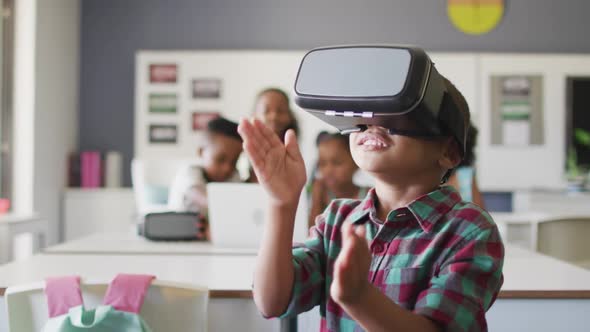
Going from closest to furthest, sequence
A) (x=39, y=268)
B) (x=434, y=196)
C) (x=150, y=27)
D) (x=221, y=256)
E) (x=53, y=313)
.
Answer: (x=434, y=196), (x=53, y=313), (x=39, y=268), (x=221, y=256), (x=150, y=27)

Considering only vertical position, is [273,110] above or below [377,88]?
above

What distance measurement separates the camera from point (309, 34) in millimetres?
5438

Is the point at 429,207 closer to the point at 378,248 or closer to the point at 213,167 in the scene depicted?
the point at 378,248

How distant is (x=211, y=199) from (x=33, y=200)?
2.87 metres

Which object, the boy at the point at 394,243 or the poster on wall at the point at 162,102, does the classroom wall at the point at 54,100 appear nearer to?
the poster on wall at the point at 162,102

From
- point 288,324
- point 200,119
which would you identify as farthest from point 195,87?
point 288,324

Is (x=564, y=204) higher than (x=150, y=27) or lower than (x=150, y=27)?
lower

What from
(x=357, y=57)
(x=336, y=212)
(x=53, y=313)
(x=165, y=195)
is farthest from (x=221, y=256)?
(x=165, y=195)

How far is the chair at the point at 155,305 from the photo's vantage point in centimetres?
127

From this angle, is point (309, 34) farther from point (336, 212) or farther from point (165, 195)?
point (336, 212)

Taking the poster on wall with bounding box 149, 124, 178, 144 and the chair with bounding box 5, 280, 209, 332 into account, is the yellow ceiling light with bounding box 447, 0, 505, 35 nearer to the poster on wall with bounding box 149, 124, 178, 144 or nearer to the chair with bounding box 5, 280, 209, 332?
the poster on wall with bounding box 149, 124, 178, 144

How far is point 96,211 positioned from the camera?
5.14 meters

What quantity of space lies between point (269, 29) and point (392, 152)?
15.0 feet

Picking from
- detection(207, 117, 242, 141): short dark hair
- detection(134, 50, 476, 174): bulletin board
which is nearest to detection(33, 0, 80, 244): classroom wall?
detection(134, 50, 476, 174): bulletin board
